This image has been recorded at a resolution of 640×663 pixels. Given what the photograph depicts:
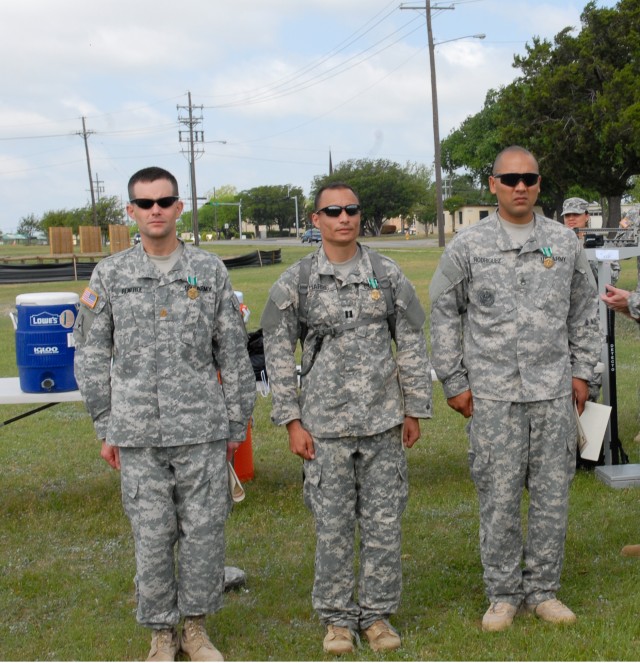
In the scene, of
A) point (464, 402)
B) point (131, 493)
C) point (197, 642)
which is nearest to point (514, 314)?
point (464, 402)


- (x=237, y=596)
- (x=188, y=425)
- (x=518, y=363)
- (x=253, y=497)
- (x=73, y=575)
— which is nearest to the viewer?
(x=188, y=425)

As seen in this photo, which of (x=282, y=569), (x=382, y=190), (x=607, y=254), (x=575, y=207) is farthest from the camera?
(x=382, y=190)

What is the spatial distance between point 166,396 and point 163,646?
Answer: 1091mm

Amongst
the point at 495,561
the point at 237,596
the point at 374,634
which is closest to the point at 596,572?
the point at 495,561

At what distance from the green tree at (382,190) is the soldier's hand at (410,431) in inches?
3465

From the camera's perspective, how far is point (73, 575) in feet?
17.1

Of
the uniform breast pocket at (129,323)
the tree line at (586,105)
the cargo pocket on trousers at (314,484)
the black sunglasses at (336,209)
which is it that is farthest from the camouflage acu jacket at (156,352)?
the tree line at (586,105)

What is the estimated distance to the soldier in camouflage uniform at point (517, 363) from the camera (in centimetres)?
415

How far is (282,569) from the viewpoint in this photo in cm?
519

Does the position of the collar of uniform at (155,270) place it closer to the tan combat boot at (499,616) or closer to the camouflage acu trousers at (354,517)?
the camouflage acu trousers at (354,517)

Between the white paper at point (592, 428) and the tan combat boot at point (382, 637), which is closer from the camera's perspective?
the tan combat boot at point (382, 637)

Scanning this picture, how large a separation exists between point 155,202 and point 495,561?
2243 millimetres

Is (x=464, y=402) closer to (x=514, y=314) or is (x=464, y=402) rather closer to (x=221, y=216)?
(x=514, y=314)

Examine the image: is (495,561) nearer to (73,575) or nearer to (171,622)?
(171,622)
